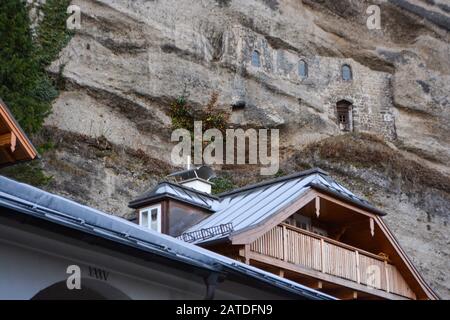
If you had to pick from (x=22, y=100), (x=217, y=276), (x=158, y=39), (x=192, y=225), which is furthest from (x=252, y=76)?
(x=217, y=276)

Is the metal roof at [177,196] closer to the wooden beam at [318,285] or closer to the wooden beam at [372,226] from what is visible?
the wooden beam at [318,285]

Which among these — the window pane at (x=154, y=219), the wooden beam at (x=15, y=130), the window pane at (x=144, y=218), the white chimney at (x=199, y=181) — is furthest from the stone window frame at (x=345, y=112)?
the wooden beam at (x=15, y=130)

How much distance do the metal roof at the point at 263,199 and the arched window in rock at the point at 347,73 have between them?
30451 millimetres

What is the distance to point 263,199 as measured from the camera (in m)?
21.1

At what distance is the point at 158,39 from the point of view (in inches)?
1785

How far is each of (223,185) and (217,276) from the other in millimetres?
30276

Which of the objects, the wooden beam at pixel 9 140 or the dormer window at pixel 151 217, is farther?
the dormer window at pixel 151 217

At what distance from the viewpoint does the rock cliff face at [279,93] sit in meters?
41.0

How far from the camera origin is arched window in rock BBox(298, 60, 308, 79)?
1984 inches

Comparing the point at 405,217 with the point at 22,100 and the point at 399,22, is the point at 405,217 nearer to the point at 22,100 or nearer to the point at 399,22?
the point at 399,22

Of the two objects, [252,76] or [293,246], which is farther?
[252,76]

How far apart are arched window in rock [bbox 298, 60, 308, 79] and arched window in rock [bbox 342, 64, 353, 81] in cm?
269

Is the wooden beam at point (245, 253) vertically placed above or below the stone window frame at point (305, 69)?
below

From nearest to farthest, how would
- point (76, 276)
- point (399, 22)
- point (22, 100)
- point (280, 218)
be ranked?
point (76, 276) < point (280, 218) < point (22, 100) < point (399, 22)
